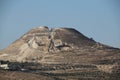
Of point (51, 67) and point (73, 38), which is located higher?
point (73, 38)

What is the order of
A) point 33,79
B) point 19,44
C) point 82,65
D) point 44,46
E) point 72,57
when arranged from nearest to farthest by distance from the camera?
point 33,79 < point 82,65 < point 72,57 < point 44,46 < point 19,44

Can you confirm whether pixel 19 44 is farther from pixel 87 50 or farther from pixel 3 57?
pixel 87 50

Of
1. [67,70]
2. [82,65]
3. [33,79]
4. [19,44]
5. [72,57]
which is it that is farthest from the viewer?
[19,44]

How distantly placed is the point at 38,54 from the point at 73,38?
1298 cm

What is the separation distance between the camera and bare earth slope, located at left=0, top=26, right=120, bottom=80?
8738cm

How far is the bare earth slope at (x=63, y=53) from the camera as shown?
87.4 metres

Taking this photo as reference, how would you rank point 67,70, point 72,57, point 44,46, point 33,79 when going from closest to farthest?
1. point 33,79
2. point 67,70
3. point 72,57
4. point 44,46

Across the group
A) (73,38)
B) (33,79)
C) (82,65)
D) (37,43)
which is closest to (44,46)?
(37,43)

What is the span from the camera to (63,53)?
342 feet

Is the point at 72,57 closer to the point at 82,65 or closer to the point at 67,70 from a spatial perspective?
the point at 82,65

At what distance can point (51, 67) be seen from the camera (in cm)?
8938

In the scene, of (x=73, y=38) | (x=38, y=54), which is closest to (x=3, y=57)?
(x=38, y=54)

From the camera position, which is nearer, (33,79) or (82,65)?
(33,79)

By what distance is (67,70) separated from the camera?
8431 cm
